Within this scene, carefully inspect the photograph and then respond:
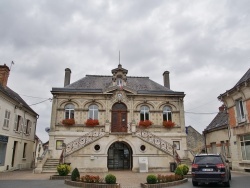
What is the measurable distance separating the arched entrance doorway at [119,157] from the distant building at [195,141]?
13.0 metres

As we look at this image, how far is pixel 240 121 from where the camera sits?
1773cm

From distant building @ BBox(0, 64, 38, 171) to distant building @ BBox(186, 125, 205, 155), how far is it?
808 inches

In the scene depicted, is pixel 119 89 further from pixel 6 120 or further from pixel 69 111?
pixel 6 120

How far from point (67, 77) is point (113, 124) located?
779 centimetres

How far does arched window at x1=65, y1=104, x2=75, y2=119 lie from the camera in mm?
22016

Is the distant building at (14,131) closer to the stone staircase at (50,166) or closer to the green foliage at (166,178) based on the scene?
the stone staircase at (50,166)

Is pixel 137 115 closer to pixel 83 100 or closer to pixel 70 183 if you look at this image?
pixel 83 100

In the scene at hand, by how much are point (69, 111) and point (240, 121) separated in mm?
15142

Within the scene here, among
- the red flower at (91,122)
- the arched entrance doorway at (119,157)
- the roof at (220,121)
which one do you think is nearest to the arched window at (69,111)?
the red flower at (91,122)

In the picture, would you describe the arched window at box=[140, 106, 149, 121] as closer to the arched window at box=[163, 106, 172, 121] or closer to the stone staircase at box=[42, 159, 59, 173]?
the arched window at box=[163, 106, 172, 121]

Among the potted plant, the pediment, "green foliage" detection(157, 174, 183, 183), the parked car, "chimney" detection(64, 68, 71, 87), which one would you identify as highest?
"chimney" detection(64, 68, 71, 87)

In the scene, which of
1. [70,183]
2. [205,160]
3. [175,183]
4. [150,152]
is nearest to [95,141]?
[150,152]

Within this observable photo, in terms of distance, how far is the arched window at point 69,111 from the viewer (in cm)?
2202

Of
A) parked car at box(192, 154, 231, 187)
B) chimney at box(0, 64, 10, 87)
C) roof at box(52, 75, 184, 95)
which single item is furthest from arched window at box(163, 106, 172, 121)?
chimney at box(0, 64, 10, 87)
